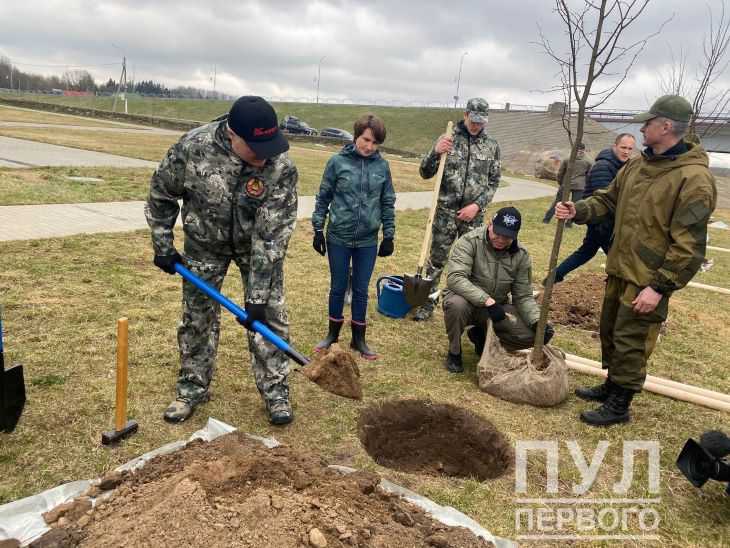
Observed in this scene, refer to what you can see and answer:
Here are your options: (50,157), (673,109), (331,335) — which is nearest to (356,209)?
(331,335)

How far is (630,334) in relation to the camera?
3736 millimetres

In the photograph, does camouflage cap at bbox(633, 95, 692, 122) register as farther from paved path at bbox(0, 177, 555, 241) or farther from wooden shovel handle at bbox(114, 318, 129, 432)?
paved path at bbox(0, 177, 555, 241)

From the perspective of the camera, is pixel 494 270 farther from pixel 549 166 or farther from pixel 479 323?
pixel 549 166

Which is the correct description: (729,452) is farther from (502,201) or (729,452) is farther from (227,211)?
(502,201)

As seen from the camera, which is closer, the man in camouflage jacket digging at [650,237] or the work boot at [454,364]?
the man in camouflage jacket digging at [650,237]

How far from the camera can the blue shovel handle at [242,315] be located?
9.93 feet

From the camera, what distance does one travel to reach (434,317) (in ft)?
19.5

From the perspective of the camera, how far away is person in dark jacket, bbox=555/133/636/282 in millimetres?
6425

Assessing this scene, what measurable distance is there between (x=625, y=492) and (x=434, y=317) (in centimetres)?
292

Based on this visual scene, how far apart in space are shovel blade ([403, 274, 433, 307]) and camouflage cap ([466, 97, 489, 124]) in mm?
1520

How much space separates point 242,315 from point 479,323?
229 centimetres

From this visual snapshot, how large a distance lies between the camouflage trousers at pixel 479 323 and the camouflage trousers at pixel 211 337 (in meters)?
1.54

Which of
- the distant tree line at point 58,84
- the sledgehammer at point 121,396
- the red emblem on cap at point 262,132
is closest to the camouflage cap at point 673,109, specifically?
the red emblem on cap at point 262,132

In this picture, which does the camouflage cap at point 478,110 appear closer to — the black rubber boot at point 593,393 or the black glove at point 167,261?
the black rubber boot at point 593,393
